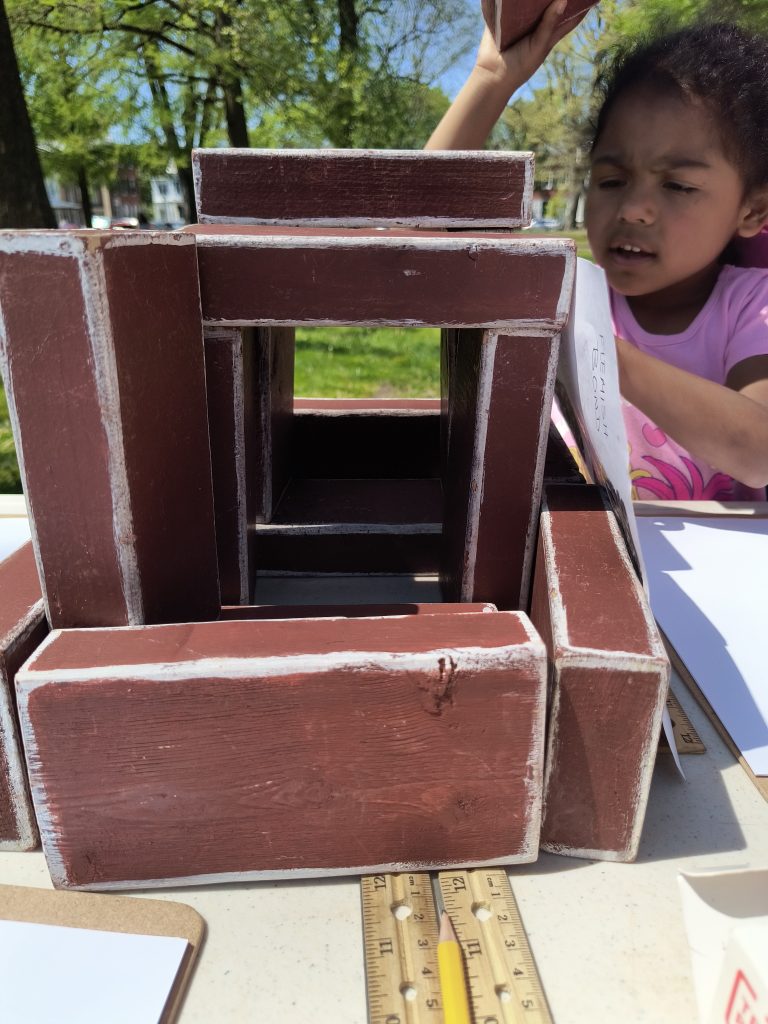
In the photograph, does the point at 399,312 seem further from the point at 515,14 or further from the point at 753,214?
the point at 753,214

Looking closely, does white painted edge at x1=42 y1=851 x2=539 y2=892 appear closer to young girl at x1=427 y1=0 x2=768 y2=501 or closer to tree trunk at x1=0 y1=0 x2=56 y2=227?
→ young girl at x1=427 y1=0 x2=768 y2=501

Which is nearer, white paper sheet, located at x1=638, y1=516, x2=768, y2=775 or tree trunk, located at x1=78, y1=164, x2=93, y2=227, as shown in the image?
white paper sheet, located at x1=638, y1=516, x2=768, y2=775

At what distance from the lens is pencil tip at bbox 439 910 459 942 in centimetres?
52

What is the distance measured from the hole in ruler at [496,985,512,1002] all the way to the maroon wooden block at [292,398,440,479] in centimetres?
78

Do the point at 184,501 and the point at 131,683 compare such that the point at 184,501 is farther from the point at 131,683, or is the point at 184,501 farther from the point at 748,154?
the point at 748,154

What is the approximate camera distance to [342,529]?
955mm

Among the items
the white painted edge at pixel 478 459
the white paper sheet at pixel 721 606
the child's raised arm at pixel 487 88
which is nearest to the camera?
the white painted edge at pixel 478 459

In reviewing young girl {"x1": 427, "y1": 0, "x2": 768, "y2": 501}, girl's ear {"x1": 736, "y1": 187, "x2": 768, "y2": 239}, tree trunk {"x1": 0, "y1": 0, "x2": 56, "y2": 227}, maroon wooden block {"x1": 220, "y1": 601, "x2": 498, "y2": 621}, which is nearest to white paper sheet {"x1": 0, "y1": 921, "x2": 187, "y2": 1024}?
maroon wooden block {"x1": 220, "y1": 601, "x2": 498, "y2": 621}

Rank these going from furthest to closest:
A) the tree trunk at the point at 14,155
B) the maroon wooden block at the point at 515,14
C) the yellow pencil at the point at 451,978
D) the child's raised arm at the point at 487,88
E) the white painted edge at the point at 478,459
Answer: the tree trunk at the point at 14,155 → the child's raised arm at the point at 487,88 → the maroon wooden block at the point at 515,14 → the white painted edge at the point at 478,459 → the yellow pencil at the point at 451,978

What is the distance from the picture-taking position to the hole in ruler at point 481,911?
1.87 feet

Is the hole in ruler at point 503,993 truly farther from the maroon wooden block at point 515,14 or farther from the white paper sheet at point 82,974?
the maroon wooden block at point 515,14

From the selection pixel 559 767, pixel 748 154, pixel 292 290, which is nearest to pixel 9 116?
pixel 748 154

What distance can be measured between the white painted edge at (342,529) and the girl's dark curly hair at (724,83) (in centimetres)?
88

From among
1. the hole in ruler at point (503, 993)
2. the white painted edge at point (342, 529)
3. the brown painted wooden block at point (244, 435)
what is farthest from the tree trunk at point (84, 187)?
the hole in ruler at point (503, 993)
